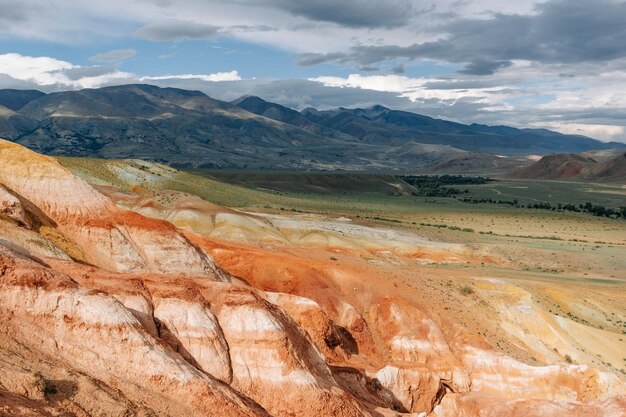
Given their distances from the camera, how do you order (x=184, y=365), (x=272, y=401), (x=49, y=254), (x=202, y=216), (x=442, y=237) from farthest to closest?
1. (x=442, y=237)
2. (x=202, y=216)
3. (x=49, y=254)
4. (x=272, y=401)
5. (x=184, y=365)

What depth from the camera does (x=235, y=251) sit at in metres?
46.2

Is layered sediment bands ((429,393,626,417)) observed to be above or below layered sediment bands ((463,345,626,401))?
above

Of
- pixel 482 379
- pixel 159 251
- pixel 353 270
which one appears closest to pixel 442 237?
pixel 353 270

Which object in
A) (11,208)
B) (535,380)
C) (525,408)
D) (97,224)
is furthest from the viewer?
(97,224)

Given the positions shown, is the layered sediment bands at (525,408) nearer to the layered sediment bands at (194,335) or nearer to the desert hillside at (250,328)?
the desert hillside at (250,328)

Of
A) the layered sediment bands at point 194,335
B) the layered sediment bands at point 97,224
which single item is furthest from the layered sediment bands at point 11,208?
the layered sediment bands at point 194,335

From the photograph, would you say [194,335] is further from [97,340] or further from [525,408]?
[525,408]

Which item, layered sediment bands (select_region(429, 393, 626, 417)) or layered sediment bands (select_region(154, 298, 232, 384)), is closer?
layered sediment bands (select_region(154, 298, 232, 384))

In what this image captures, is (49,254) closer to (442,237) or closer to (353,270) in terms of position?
(353,270)

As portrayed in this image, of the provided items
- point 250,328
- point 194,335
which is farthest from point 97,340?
point 250,328

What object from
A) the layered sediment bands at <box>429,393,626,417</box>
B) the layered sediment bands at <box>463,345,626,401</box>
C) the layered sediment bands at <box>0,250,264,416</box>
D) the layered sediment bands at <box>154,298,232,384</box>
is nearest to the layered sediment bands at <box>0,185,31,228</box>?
the layered sediment bands at <box>0,250,264,416</box>

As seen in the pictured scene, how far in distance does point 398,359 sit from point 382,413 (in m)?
11.6

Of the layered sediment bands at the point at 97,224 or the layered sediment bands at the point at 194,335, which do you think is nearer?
the layered sediment bands at the point at 194,335

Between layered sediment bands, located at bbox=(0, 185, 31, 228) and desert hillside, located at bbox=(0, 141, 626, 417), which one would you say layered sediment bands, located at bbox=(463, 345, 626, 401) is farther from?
layered sediment bands, located at bbox=(0, 185, 31, 228)
